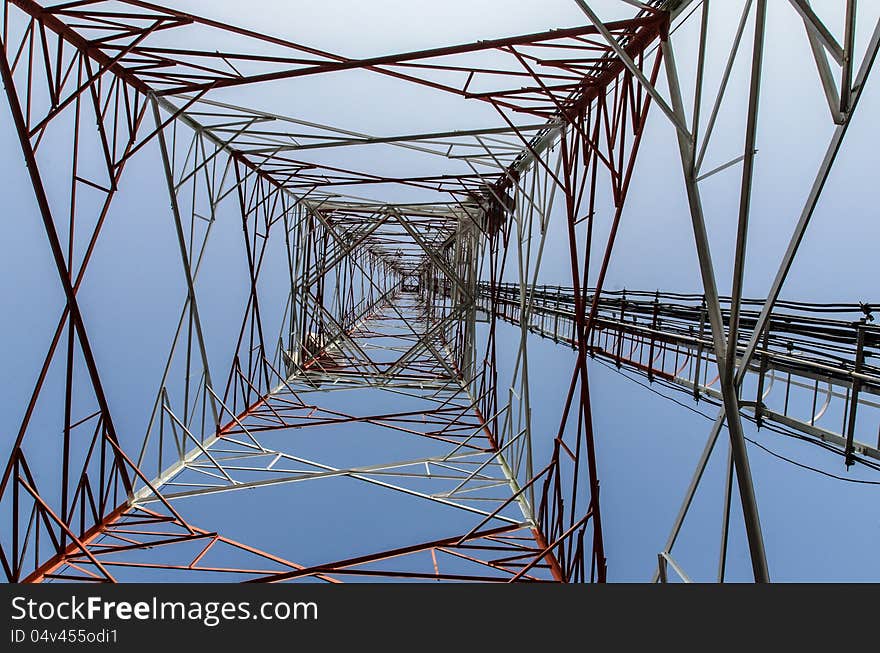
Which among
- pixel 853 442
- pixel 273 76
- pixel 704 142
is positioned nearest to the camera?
pixel 704 142

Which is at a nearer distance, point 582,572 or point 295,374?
point 582,572

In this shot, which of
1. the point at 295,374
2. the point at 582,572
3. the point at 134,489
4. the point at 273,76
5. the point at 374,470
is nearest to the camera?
the point at 582,572

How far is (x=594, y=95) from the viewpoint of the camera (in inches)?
390

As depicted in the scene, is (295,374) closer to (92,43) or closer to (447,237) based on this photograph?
(447,237)

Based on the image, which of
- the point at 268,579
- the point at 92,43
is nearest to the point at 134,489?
the point at 268,579

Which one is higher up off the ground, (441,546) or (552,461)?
(552,461)

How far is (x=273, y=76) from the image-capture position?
34.5 ft

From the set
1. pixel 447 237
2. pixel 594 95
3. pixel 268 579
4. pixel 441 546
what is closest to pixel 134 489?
pixel 268 579

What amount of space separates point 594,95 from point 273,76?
5.22 meters

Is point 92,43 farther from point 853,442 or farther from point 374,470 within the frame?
point 853,442

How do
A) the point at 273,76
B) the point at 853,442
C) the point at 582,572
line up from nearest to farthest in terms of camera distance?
the point at 853,442
the point at 582,572
the point at 273,76

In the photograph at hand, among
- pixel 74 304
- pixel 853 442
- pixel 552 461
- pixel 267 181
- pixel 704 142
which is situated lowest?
pixel 552 461

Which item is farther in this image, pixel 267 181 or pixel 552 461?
pixel 267 181

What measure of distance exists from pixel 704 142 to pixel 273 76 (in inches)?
282
